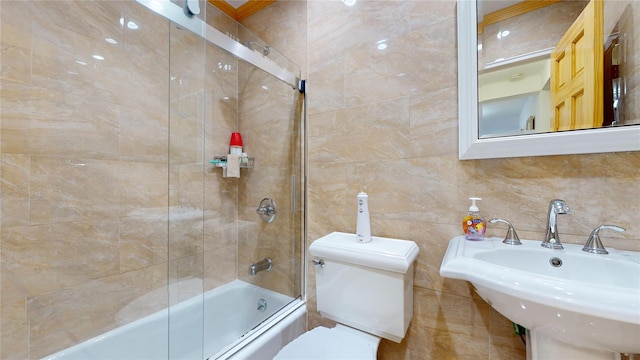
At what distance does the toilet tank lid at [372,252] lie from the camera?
862 millimetres

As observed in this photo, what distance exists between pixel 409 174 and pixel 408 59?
489mm

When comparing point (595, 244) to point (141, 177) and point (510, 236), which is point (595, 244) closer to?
point (510, 236)

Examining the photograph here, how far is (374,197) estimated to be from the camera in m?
1.12

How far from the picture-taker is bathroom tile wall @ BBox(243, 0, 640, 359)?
0.78 m

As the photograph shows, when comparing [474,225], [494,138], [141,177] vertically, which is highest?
[494,138]

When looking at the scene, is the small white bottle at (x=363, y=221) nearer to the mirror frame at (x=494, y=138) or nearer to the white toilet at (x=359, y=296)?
the white toilet at (x=359, y=296)

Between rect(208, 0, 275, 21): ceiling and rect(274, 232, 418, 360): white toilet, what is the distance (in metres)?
1.62

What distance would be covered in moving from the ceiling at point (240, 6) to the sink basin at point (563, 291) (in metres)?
1.85

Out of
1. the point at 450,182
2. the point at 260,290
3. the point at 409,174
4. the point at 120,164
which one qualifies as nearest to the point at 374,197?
the point at 409,174

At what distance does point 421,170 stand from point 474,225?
0.91ft

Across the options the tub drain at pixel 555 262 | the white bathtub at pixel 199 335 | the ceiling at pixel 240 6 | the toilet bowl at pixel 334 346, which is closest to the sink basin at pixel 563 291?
the tub drain at pixel 555 262

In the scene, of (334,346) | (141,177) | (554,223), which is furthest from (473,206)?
(141,177)

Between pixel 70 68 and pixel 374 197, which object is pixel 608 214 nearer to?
pixel 374 197

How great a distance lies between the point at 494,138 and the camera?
34.2 inches
